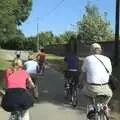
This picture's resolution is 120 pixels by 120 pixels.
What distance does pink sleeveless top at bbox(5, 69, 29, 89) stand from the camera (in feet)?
35.1

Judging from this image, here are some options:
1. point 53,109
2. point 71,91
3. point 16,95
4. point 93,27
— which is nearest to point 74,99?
point 71,91

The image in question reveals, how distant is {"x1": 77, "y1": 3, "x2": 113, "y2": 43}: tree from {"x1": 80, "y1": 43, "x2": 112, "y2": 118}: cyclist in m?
63.6

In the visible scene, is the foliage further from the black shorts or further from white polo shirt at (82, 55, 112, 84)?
the black shorts

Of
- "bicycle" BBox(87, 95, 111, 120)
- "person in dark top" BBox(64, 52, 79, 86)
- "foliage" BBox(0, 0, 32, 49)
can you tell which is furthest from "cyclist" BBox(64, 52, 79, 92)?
"foliage" BBox(0, 0, 32, 49)

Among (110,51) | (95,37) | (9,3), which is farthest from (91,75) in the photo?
(95,37)

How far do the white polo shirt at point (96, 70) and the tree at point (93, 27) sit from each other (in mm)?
63635

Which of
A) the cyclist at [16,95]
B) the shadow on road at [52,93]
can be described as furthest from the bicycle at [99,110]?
the shadow on road at [52,93]

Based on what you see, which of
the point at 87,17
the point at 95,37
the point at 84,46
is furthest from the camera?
the point at 87,17

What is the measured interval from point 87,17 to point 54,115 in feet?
227

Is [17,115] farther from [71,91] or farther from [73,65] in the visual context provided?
[71,91]

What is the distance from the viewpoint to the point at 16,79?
10.8m

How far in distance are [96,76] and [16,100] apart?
1646 millimetres

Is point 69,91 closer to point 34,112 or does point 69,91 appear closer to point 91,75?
point 34,112

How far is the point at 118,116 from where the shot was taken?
15.7 m
